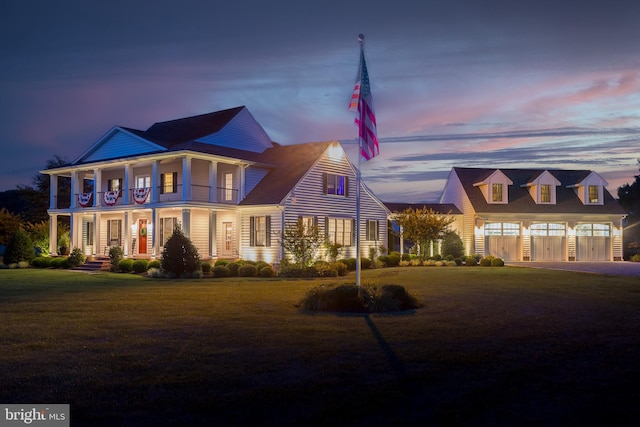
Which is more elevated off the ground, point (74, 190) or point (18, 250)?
point (74, 190)

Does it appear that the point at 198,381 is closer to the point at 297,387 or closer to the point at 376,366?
the point at 297,387

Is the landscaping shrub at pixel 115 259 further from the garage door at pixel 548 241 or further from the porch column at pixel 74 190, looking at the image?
the garage door at pixel 548 241

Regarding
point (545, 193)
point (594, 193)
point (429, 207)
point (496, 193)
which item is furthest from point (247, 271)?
point (594, 193)

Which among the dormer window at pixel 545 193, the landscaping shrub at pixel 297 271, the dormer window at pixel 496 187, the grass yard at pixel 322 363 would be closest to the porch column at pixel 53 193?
the landscaping shrub at pixel 297 271

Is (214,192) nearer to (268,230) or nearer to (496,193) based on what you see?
(268,230)

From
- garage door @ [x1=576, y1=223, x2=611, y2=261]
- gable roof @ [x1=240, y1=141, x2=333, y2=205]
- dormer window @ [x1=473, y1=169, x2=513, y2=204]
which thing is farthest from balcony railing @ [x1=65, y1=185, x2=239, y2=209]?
garage door @ [x1=576, y1=223, x2=611, y2=261]

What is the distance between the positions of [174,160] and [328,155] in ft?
29.2

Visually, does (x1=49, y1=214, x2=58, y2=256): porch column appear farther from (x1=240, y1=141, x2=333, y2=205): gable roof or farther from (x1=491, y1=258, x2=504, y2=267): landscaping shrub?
(x1=491, y1=258, x2=504, y2=267): landscaping shrub

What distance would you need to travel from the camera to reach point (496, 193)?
4303cm

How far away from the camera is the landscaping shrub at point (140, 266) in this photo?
2906 cm

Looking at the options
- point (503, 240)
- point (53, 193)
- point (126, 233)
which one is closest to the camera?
point (126, 233)

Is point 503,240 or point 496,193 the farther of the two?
point 496,193

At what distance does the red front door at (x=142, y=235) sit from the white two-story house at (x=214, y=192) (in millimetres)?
60

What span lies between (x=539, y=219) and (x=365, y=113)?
31186 millimetres
